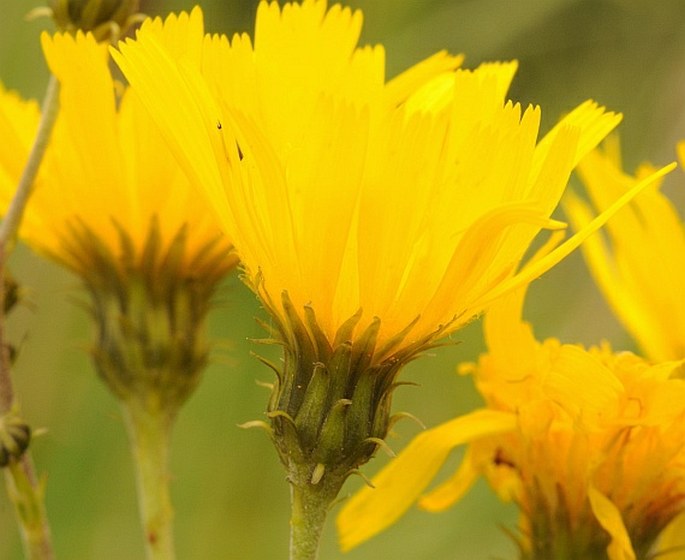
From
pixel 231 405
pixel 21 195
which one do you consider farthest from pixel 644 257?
pixel 231 405

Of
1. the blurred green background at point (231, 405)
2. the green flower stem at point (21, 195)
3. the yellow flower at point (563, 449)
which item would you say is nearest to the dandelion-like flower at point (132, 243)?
the green flower stem at point (21, 195)

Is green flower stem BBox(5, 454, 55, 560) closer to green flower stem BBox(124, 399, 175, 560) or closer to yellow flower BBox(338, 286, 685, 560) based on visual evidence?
green flower stem BBox(124, 399, 175, 560)

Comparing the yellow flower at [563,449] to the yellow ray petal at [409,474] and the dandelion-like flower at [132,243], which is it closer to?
the yellow ray petal at [409,474]

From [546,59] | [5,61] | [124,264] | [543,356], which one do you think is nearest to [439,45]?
[546,59]

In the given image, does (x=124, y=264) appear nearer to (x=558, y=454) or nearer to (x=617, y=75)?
(x=558, y=454)

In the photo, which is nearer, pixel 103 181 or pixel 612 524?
pixel 612 524

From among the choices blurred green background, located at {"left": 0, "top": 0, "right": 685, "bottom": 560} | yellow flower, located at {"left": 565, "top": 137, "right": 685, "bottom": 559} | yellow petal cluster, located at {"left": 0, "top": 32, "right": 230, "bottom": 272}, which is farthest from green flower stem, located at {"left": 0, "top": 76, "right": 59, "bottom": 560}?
blurred green background, located at {"left": 0, "top": 0, "right": 685, "bottom": 560}

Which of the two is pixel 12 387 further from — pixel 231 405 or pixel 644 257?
pixel 231 405
